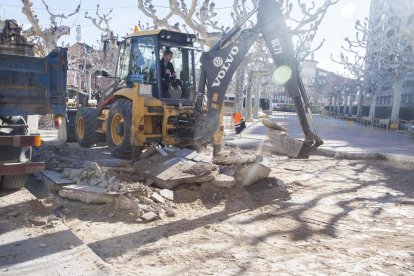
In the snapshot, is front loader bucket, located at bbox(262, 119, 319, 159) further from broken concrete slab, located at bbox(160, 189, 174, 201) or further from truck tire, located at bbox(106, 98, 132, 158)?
truck tire, located at bbox(106, 98, 132, 158)

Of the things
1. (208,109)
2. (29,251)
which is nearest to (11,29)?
(208,109)

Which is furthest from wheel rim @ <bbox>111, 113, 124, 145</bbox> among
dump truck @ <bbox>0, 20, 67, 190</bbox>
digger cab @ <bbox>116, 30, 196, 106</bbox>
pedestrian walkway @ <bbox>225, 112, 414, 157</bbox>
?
pedestrian walkway @ <bbox>225, 112, 414, 157</bbox>

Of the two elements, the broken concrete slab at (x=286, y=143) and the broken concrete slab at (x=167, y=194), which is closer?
the broken concrete slab at (x=167, y=194)

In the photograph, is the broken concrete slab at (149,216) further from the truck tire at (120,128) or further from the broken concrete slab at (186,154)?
the truck tire at (120,128)

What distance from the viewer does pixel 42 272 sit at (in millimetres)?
3242

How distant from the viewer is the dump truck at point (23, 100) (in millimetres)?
4863

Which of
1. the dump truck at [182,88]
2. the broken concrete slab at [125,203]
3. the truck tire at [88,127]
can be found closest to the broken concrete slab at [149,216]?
the broken concrete slab at [125,203]

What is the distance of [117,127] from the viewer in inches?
333

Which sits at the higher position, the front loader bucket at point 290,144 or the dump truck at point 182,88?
the dump truck at point 182,88

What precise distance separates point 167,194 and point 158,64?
135 inches

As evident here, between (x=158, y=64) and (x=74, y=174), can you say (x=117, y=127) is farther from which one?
(x=74, y=174)

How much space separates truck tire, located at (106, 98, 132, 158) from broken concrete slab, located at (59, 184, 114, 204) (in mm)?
2474

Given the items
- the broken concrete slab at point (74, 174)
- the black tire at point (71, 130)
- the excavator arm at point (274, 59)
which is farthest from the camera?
the black tire at point (71, 130)

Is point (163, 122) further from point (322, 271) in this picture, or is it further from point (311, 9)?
point (311, 9)
